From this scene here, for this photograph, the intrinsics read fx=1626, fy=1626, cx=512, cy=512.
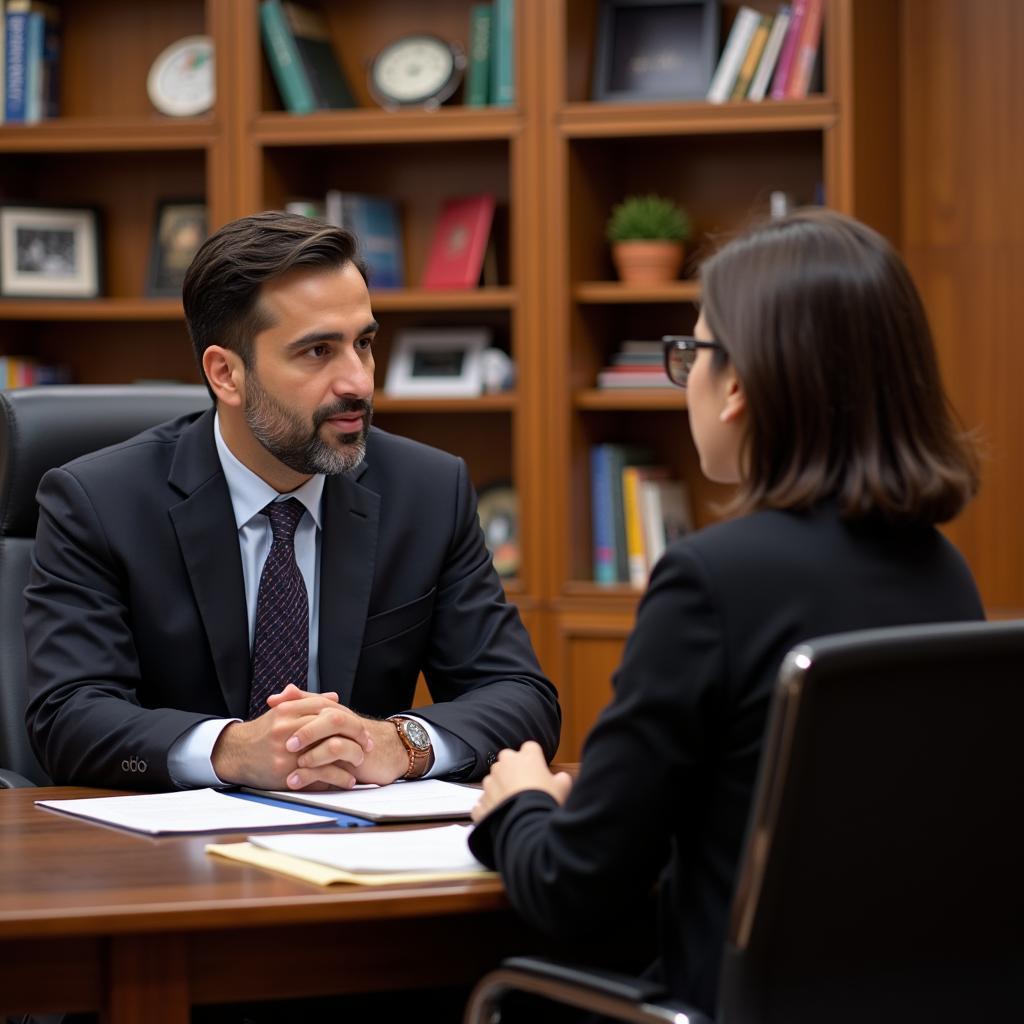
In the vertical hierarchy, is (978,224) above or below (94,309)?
above

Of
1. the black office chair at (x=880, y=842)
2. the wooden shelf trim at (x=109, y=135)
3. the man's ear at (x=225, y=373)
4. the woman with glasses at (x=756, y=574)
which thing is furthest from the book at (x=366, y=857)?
the wooden shelf trim at (x=109, y=135)

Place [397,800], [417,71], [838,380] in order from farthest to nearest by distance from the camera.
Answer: [417,71] < [397,800] < [838,380]

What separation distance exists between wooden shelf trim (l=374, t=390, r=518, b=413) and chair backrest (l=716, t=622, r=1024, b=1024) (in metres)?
2.96

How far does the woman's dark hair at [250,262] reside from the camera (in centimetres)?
224

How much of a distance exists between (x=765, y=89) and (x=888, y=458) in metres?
2.85

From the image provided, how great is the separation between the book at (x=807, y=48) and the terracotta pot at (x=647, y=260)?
49 centimetres

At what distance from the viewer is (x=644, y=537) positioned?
4.16 m

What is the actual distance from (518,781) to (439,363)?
291cm

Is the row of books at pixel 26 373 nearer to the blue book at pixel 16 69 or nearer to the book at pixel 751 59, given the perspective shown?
the blue book at pixel 16 69

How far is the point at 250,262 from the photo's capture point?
7.34 feet

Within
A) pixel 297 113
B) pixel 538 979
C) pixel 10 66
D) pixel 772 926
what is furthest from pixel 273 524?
pixel 10 66

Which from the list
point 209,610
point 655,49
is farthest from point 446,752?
point 655,49

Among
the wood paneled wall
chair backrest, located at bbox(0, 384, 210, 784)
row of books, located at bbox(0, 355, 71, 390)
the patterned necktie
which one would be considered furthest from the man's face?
row of books, located at bbox(0, 355, 71, 390)

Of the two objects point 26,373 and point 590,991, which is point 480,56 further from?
point 590,991
